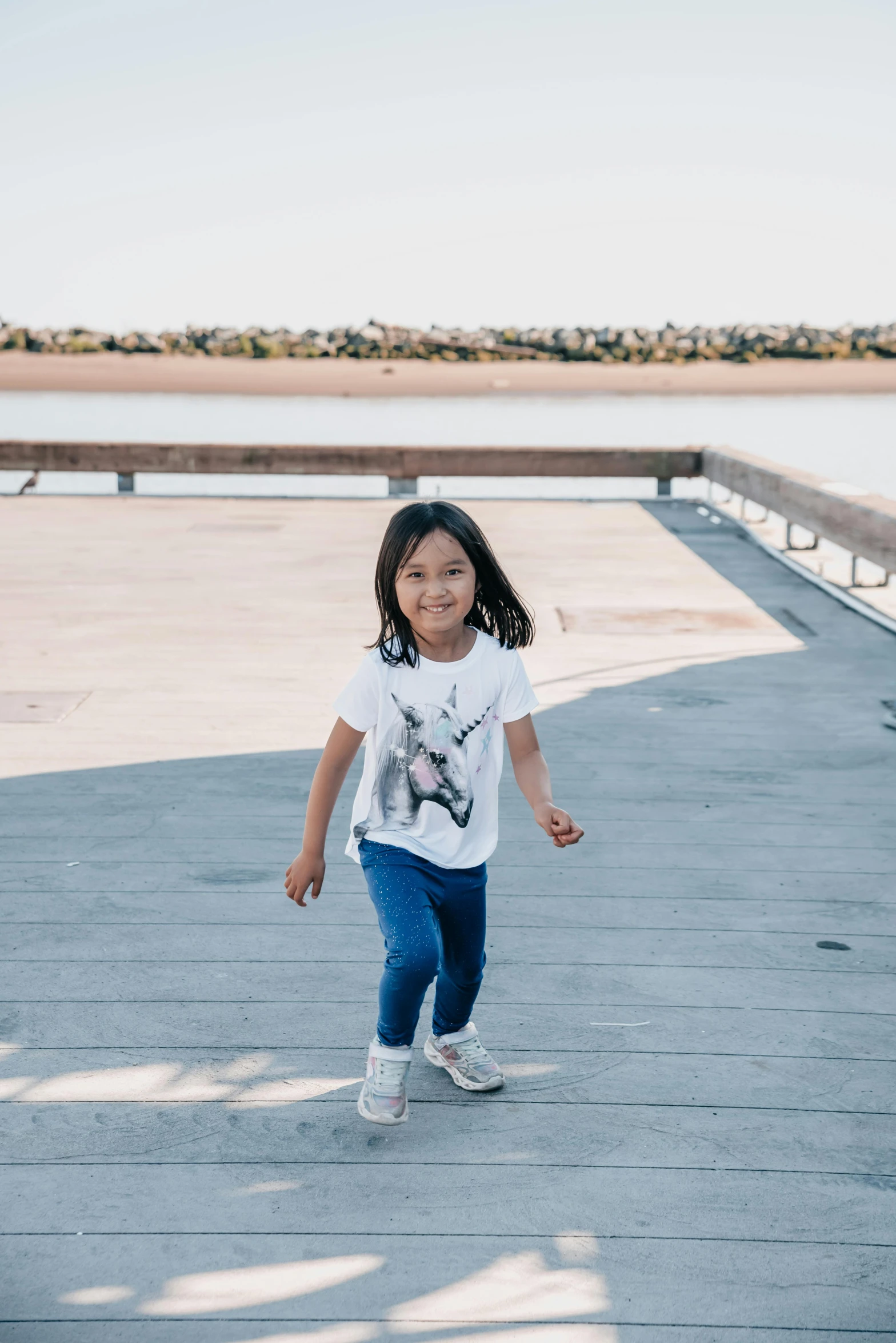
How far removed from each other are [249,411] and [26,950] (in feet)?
152

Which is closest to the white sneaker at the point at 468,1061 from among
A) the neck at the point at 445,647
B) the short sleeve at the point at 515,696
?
the short sleeve at the point at 515,696

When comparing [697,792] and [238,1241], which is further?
[697,792]

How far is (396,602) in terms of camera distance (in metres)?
2.80

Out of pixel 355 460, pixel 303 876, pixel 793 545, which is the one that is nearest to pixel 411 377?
pixel 355 460

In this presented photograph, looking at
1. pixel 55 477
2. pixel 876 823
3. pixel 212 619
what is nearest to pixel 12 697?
pixel 212 619

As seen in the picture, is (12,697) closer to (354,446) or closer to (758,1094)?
(758,1094)

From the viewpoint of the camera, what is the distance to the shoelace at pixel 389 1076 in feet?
8.96

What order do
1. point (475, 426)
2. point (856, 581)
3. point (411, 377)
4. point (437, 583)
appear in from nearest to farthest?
point (437, 583) → point (856, 581) → point (475, 426) → point (411, 377)

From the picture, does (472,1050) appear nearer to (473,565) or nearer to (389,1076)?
(389,1076)

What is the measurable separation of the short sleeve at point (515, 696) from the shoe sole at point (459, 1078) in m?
0.77

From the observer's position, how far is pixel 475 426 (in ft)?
136

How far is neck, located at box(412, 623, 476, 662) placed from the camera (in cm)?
281

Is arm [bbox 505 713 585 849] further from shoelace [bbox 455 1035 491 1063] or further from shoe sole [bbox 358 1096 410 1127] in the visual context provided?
shoe sole [bbox 358 1096 410 1127]

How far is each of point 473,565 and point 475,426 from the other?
39269 mm
